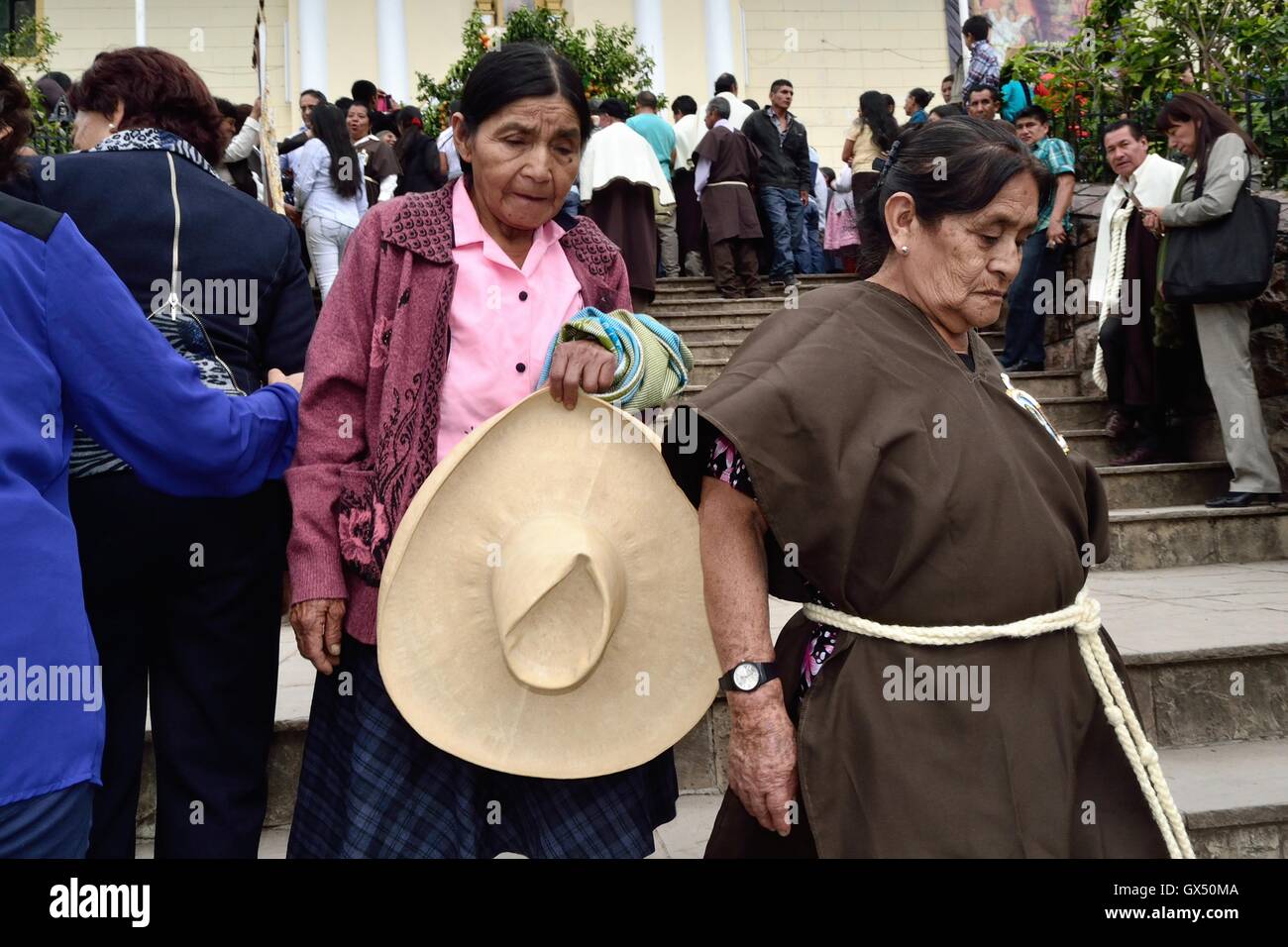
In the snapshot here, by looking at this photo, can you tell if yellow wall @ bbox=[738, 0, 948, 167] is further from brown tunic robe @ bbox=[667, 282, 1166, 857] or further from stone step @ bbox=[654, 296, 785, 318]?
brown tunic robe @ bbox=[667, 282, 1166, 857]

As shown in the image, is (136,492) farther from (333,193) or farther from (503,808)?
(333,193)

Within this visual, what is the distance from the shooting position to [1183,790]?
131 inches

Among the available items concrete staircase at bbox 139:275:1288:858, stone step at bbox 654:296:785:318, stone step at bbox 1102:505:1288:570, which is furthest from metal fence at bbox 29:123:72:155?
stone step at bbox 1102:505:1288:570

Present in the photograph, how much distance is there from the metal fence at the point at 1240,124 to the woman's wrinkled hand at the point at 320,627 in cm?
647

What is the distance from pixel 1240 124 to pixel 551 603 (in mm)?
7322

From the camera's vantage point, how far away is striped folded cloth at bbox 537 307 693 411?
2.16 metres

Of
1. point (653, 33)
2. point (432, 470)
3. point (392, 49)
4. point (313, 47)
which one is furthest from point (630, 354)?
point (313, 47)

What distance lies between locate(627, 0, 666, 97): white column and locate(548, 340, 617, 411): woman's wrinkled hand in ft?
63.3

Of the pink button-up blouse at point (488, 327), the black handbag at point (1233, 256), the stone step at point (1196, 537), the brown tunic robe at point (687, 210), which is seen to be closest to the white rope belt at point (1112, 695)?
the pink button-up blouse at point (488, 327)

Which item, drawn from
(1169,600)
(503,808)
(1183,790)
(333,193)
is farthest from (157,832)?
(333,193)

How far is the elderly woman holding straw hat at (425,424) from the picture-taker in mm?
2211

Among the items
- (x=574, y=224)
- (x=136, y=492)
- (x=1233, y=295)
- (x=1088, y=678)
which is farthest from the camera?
(x=1233, y=295)

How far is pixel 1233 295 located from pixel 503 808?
481 centimetres

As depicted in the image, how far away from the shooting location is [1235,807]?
3.19m
